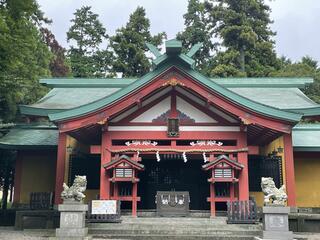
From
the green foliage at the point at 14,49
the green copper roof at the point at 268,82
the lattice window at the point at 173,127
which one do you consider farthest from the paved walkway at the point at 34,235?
the green copper roof at the point at 268,82

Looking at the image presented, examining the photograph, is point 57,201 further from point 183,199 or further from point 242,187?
point 242,187

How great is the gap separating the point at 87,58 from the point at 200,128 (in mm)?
35610

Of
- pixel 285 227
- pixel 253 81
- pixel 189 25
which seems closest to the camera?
pixel 285 227

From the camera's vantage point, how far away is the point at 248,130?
15.4 meters

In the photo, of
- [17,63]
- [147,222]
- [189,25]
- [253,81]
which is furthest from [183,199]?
[189,25]

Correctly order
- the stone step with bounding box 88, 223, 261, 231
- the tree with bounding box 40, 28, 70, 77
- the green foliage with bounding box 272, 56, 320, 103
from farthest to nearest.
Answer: the tree with bounding box 40, 28, 70, 77 → the green foliage with bounding box 272, 56, 320, 103 → the stone step with bounding box 88, 223, 261, 231

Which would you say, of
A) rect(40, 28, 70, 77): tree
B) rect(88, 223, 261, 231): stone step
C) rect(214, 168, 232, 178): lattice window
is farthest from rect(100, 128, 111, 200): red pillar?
rect(40, 28, 70, 77): tree

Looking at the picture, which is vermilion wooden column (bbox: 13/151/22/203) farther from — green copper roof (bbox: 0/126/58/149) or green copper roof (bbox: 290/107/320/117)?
green copper roof (bbox: 290/107/320/117)

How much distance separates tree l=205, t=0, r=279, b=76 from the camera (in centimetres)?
3621

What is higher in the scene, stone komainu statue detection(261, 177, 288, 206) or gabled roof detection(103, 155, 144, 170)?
gabled roof detection(103, 155, 144, 170)

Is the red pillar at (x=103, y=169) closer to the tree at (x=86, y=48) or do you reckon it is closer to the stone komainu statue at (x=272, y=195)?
the stone komainu statue at (x=272, y=195)

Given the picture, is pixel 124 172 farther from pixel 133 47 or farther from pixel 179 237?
pixel 133 47

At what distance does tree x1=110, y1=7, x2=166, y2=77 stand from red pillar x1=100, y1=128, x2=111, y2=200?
27.1 meters

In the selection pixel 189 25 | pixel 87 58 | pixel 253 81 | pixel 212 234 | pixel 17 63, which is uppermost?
pixel 189 25
